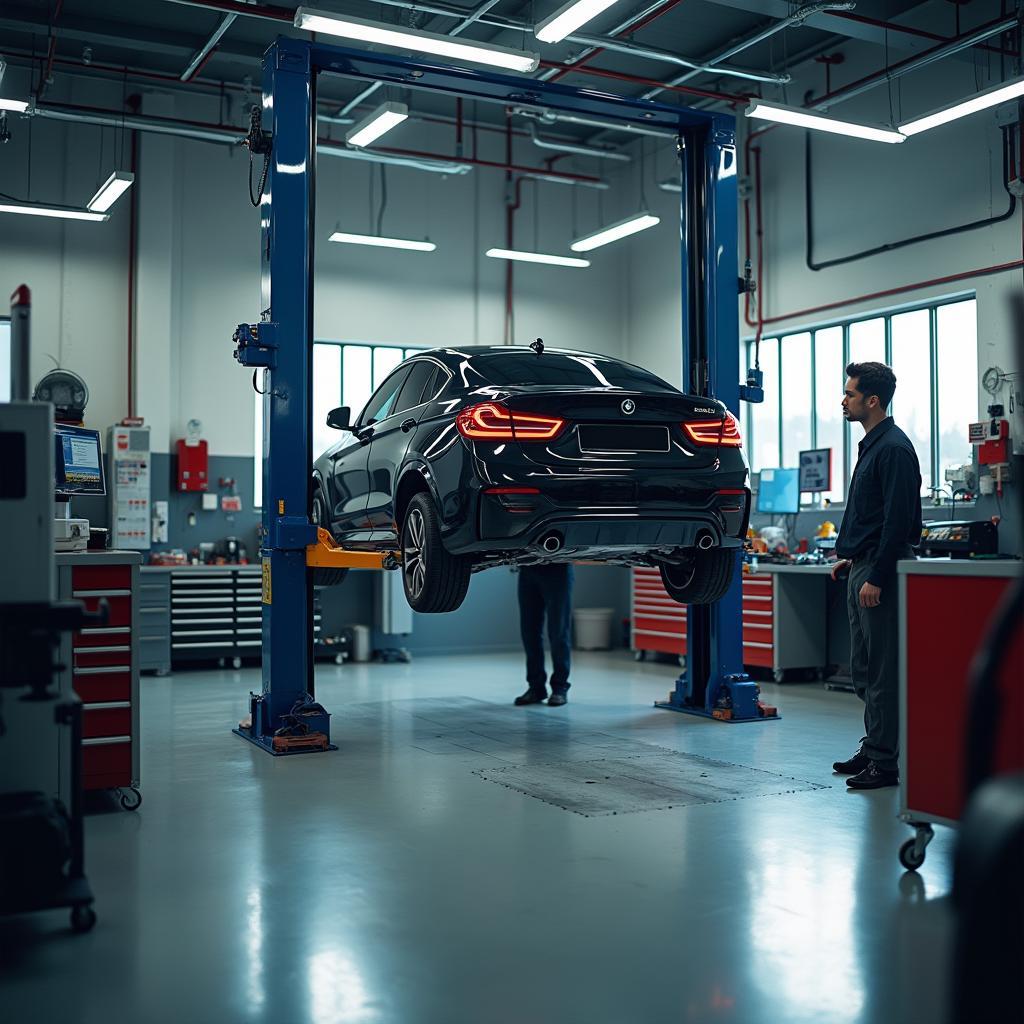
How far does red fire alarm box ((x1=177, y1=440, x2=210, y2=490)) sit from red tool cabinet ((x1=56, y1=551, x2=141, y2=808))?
612 centimetres

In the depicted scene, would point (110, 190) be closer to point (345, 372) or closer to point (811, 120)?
point (345, 372)

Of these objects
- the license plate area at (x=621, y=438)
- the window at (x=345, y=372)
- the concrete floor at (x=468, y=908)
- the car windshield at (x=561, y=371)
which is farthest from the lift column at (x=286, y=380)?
the window at (x=345, y=372)

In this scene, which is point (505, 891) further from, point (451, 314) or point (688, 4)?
point (451, 314)

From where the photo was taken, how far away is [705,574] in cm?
562

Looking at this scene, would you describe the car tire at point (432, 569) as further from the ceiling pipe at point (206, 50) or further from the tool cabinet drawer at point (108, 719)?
the ceiling pipe at point (206, 50)

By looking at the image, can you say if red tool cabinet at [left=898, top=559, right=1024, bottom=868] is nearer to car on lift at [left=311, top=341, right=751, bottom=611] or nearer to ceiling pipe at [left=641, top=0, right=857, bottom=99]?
car on lift at [left=311, top=341, right=751, bottom=611]

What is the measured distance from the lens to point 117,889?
3.36 m

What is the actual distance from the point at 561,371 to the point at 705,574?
4.08 ft

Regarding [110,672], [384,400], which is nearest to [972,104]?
[384,400]

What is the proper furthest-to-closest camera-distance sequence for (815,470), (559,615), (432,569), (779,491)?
1. (779,491)
2. (815,470)
3. (559,615)
4. (432,569)

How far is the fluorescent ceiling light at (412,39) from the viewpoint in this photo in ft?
20.4

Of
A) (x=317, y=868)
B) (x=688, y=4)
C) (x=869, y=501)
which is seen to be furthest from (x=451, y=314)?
(x=317, y=868)

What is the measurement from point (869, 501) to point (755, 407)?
6566mm

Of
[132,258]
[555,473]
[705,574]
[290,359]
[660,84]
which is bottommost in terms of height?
[705,574]
